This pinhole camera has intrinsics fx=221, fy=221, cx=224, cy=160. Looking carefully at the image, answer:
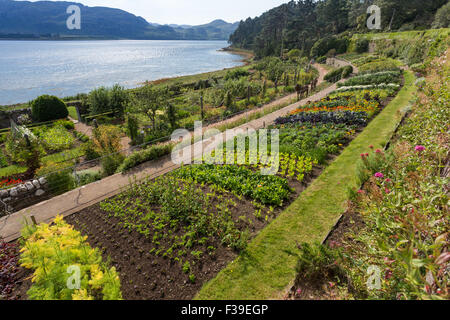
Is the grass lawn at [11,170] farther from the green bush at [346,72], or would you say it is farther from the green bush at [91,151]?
the green bush at [346,72]

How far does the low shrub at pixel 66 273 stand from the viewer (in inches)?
124

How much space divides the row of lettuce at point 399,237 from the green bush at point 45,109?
79.3ft

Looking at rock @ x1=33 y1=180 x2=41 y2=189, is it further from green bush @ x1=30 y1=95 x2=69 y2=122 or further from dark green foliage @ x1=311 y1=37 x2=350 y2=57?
dark green foliage @ x1=311 y1=37 x2=350 y2=57

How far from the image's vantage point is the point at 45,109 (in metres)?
19.9

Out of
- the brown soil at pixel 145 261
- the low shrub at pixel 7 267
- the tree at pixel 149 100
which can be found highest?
the tree at pixel 149 100

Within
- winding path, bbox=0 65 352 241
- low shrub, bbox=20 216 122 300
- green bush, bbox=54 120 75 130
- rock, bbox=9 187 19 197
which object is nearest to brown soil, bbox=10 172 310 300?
low shrub, bbox=20 216 122 300

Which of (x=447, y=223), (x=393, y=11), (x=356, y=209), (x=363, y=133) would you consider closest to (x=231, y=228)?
(x=356, y=209)

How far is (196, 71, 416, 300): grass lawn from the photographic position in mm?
4441

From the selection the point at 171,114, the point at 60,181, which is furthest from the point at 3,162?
the point at 171,114

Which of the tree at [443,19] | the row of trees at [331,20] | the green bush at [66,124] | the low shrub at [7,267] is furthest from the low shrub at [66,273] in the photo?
the row of trees at [331,20]

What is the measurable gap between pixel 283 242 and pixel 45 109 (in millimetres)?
23690

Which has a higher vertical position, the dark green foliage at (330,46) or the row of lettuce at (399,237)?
the dark green foliage at (330,46)

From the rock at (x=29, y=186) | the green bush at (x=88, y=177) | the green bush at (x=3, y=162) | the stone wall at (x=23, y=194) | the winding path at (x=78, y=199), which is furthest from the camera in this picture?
the green bush at (x=3, y=162)

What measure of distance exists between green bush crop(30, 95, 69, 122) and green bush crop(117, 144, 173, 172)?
51.6ft
